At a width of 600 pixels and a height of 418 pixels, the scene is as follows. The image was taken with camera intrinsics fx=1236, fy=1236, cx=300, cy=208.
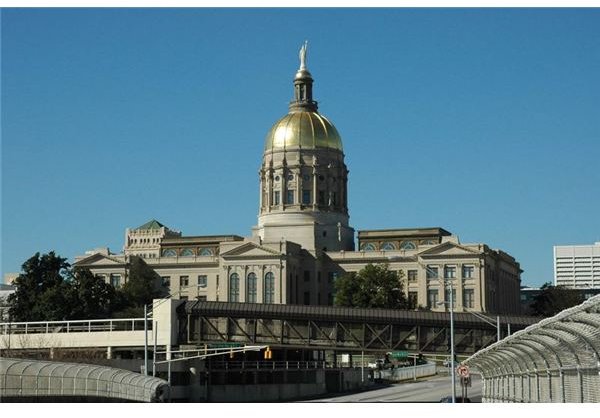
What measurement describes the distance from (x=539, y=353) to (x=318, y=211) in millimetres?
156506

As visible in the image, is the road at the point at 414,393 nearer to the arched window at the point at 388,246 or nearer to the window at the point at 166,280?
the arched window at the point at 388,246

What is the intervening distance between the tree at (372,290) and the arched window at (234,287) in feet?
69.5

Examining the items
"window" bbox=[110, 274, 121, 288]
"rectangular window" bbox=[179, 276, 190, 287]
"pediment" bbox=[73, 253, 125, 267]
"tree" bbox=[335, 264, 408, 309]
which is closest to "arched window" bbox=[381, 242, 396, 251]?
"tree" bbox=[335, 264, 408, 309]

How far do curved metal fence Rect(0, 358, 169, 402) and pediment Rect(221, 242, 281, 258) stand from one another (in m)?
127

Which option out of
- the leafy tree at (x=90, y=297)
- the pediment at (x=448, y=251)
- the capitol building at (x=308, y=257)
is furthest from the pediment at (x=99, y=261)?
the pediment at (x=448, y=251)

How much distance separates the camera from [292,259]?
186m

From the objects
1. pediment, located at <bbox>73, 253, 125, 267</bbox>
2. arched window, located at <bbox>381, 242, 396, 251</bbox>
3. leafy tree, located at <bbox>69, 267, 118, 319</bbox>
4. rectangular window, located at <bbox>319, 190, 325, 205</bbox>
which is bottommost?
leafy tree, located at <bbox>69, 267, 118, 319</bbox>

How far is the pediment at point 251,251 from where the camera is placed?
601 feet

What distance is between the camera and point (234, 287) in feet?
607

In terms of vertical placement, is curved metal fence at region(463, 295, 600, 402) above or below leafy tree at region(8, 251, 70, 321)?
below

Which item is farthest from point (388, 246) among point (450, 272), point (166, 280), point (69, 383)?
point (69, 383)

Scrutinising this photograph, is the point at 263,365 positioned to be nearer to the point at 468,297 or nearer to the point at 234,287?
the point at 468,297

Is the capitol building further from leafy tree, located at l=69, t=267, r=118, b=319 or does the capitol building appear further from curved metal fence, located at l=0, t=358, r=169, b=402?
curved metal fence, located at l=0, t=358, r=169, b=402

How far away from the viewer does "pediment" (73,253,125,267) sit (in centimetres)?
19362
